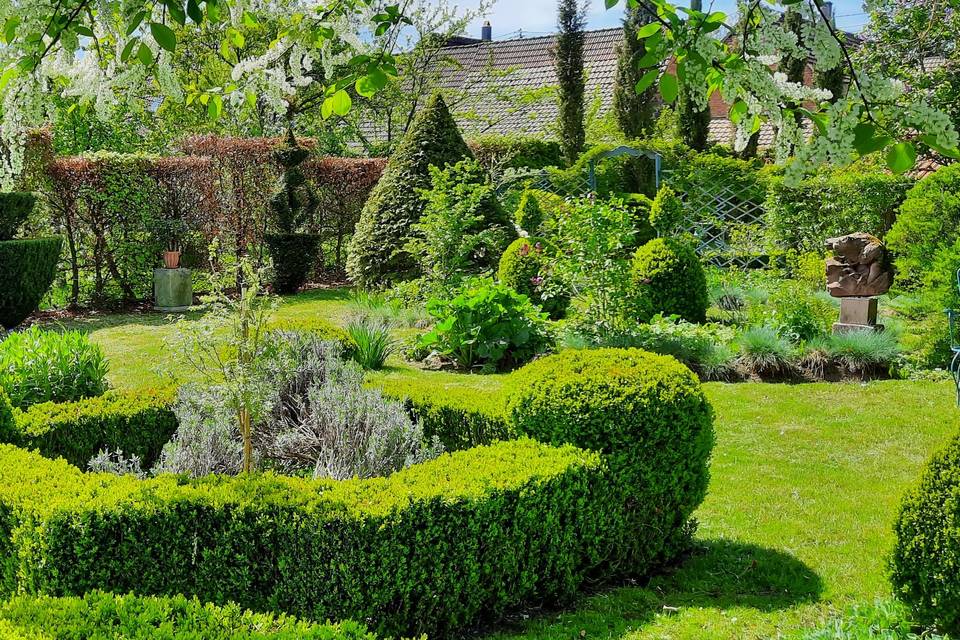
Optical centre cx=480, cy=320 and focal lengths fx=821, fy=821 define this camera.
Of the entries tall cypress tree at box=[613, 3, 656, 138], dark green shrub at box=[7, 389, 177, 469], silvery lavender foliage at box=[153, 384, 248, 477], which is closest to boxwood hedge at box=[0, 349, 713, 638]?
dark green shrub at box=[7, 389, 177, 469]

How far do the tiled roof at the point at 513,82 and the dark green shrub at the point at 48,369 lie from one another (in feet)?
48.8

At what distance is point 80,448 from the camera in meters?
4.07

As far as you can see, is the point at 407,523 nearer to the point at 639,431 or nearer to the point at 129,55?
the point at 639,431

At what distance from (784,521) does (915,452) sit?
5.36ft

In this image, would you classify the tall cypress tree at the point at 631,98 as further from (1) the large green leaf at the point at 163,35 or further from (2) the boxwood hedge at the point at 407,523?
(1) the large green leaf at the point at 163,35

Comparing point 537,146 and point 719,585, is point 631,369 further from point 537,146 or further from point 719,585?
point 537,146

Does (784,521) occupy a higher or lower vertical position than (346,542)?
lower

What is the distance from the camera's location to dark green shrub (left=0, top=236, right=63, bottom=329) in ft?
30.2

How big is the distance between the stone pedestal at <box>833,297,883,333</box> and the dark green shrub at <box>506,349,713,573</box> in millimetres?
4916

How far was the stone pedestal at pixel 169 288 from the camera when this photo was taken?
11.3m

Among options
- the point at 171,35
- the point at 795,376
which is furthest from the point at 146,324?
the point at 171,35

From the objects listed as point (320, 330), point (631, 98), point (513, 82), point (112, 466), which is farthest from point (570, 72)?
point (112, 466)

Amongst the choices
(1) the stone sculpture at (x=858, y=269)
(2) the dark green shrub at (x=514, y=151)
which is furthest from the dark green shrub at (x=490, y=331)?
(2) the dark green shrub at (x=514, y=151)

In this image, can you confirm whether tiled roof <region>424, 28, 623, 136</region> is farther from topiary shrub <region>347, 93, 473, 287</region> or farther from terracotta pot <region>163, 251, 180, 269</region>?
terracotta pot <region>163, 251, 180, 269</region>
